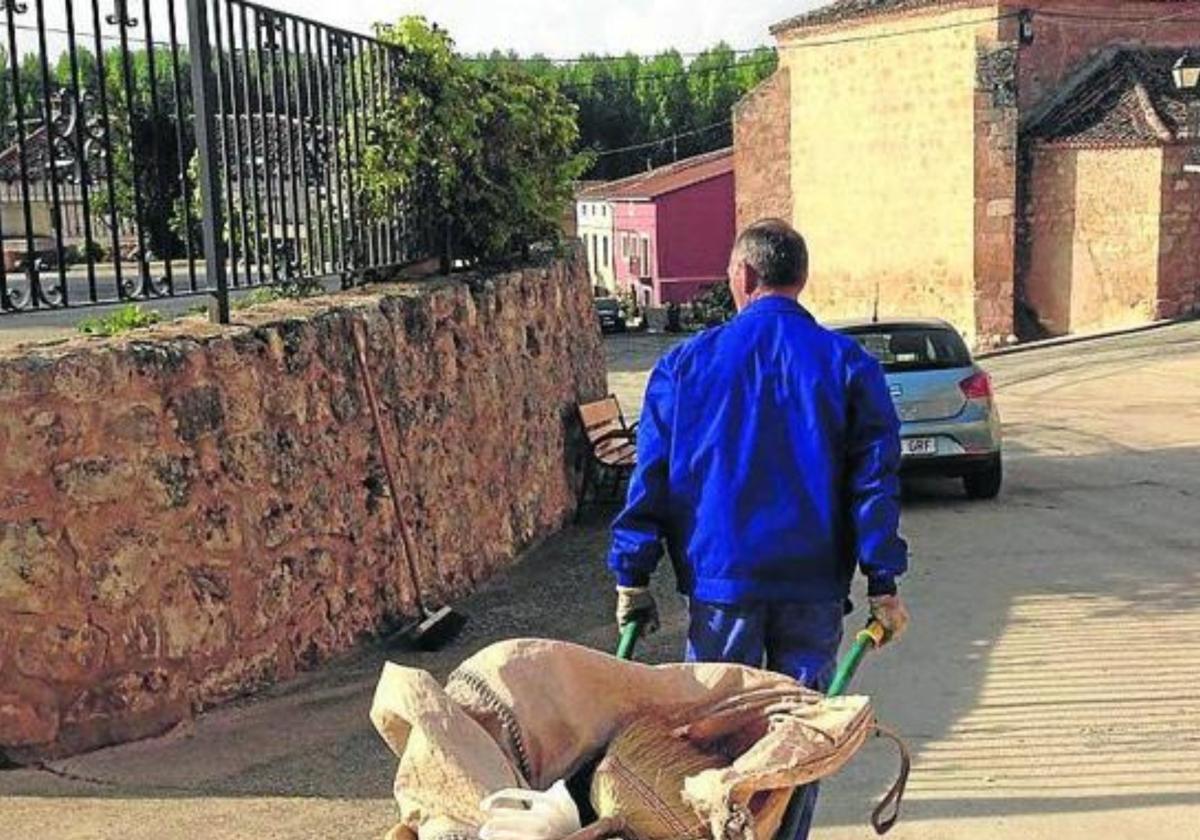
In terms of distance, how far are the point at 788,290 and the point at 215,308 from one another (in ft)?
10.9

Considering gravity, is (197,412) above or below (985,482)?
above

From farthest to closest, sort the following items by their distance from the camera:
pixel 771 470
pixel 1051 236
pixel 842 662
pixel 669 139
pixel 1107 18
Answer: pixel 669 139
pixel 1107 18
pixel 1051 236
pixel 771 470
pixel 842 662

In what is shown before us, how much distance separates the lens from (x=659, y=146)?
3049 inches

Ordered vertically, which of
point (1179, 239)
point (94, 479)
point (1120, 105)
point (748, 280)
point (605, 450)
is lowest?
point (605, 450)

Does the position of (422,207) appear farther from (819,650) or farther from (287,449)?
(819,650)

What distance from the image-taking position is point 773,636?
3992 millimetres

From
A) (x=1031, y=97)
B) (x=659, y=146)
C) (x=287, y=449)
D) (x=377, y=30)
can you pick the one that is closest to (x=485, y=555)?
(x=287, y=449)

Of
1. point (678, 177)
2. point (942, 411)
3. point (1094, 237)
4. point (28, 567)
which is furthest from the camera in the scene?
point (678, 177)

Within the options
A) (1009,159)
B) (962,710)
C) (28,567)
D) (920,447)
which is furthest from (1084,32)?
(28,567)

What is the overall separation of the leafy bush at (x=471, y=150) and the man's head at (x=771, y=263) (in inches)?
186

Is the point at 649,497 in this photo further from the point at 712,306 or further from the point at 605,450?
the point at 712,306

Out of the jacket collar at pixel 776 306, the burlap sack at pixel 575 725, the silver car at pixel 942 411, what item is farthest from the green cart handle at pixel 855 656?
the silver car at pixel 942 411

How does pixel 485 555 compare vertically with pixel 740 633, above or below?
below

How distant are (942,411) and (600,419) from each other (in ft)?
8.90
